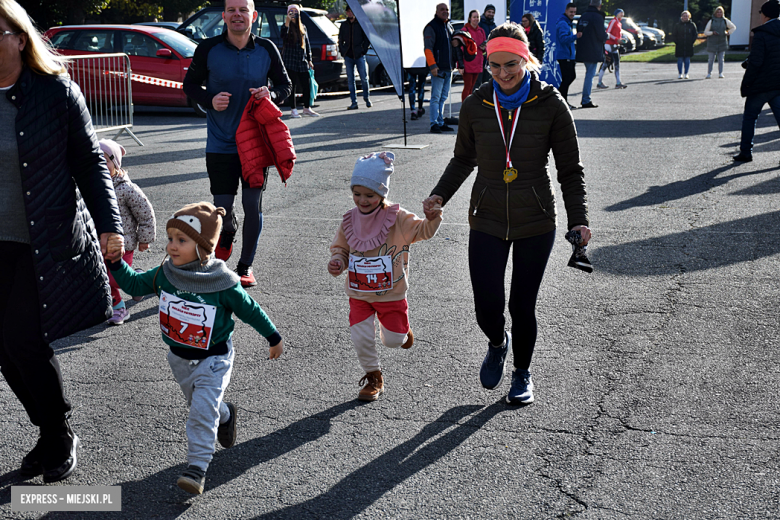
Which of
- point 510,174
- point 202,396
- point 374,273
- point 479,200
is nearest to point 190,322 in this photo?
point 202,396

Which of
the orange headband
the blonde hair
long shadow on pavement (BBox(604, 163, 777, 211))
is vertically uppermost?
the blonde hair

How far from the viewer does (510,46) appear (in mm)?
3846

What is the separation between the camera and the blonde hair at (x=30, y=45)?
312 centimetres

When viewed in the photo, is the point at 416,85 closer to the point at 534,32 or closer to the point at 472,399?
the point at 534,32

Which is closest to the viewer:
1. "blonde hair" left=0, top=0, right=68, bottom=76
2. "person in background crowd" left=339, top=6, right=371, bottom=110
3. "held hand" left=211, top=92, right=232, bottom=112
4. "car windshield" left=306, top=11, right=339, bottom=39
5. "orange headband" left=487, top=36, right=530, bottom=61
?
"blonde hair" left=0, top=0, right=68, bottom=76

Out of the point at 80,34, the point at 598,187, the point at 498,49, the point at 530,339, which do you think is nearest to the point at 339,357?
the point at 530,339

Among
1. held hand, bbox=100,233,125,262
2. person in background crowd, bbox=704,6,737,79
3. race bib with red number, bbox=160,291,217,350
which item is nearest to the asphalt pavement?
race bib with red number, bbox=160,291,217,350

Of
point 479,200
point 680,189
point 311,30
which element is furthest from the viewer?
point 311,30

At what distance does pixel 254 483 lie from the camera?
11.4ft

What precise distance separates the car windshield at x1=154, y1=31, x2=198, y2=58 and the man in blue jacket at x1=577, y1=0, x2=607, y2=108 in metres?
8.48

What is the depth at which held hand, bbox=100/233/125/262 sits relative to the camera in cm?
334

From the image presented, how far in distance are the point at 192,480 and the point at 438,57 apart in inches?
466

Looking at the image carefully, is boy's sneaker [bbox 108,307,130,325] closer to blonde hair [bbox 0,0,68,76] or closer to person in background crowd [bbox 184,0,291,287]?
person in background crowd [bbox 184,0,291,287]

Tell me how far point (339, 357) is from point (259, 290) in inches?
59.9
